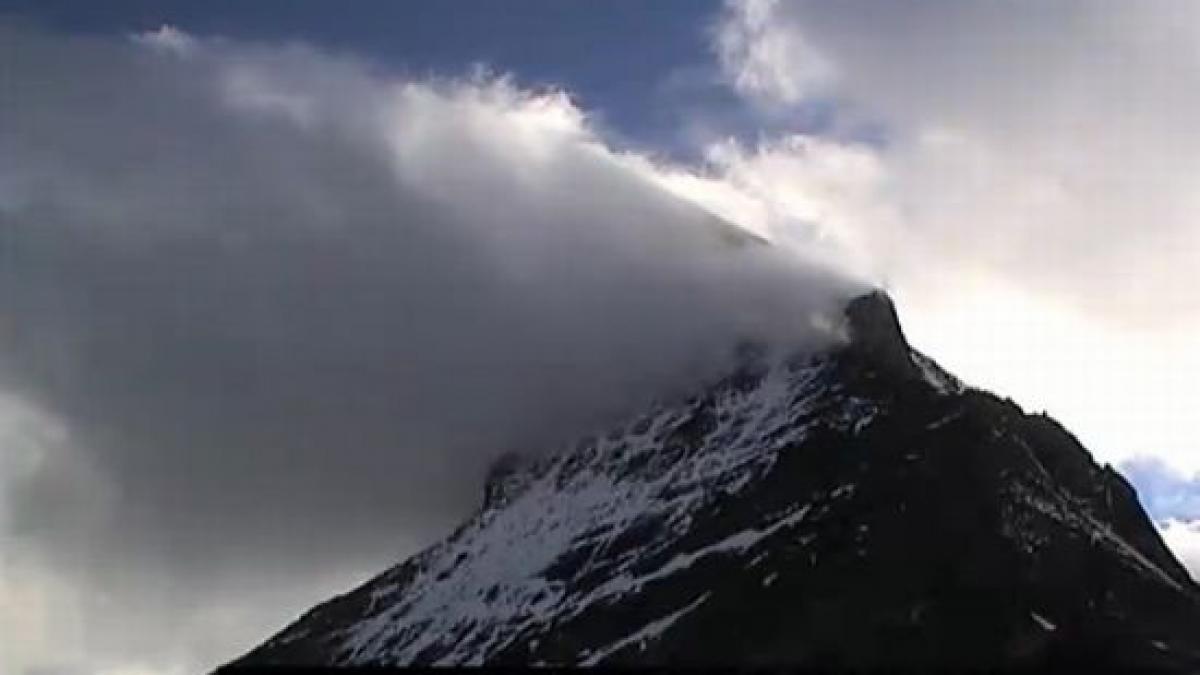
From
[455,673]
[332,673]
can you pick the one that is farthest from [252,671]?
[455,673]

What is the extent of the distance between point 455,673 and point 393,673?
5.21 m

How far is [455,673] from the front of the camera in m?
151

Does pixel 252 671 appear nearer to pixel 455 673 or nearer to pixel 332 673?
pixel 332 673

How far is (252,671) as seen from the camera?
130 m

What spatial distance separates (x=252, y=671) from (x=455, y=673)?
78.0 feet

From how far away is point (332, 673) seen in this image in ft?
472

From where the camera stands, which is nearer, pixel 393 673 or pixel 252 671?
pixel 252 671

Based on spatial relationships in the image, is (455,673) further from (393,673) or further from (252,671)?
(252,671)

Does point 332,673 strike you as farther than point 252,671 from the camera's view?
Yes

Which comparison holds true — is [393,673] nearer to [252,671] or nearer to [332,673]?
[332,673]

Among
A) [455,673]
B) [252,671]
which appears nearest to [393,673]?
[455,673]

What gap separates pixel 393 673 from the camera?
148 m

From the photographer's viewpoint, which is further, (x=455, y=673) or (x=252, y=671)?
(x=455, y=673)
